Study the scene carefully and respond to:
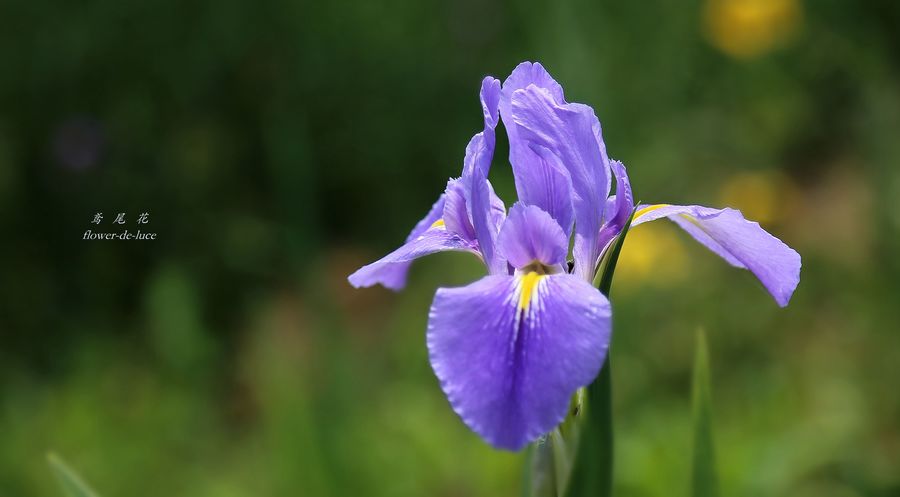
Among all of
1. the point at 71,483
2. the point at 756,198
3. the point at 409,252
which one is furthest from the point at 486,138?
the point at 756,198

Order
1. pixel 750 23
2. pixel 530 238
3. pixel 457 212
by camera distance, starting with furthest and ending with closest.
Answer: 1. pixel 750 23
2. pixel 457 212
3. pixel 530 238

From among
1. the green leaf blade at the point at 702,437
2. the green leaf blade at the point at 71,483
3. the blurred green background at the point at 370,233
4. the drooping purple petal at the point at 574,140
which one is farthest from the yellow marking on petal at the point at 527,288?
the blurred green background at the point at 370,233

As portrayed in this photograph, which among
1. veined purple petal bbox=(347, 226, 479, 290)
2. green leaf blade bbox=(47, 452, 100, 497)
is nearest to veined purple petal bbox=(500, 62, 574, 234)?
veined purple petal bbox=(347, 226, 479, 290)

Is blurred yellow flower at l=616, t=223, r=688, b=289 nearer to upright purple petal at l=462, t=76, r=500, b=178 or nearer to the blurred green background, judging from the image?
the blurred green background

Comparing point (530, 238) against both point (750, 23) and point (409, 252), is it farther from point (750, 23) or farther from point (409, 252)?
point (750, 23)

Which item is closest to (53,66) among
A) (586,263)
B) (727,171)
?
(727,171)

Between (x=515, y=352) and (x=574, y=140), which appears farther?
(x=574, y=140)

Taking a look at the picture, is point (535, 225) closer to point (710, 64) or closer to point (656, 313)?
point (656, 313)
